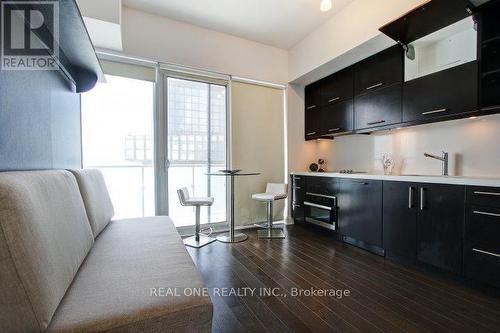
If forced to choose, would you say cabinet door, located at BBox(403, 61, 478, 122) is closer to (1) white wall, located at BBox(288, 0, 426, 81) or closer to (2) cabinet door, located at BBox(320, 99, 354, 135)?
(1) white wall, located at BBox(288, 0, 426, 81)

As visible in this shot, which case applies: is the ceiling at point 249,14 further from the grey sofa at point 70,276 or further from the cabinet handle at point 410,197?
the grey sofa at point 70,276

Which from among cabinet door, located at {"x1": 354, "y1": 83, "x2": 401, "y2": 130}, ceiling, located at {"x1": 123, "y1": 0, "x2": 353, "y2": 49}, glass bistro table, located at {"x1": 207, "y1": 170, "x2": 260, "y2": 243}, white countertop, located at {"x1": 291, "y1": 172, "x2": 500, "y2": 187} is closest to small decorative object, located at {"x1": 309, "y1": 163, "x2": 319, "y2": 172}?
cabinet door, located at {"x1": 354, "y1": 83, "x2": 401, "y2": 130}

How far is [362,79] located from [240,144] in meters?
1.94

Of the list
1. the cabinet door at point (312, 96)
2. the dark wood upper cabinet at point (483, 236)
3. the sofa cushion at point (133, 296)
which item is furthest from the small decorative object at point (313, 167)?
the sofa cushion at point (133, 296)

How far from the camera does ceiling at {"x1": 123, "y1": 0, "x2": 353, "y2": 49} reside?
2.78 metres

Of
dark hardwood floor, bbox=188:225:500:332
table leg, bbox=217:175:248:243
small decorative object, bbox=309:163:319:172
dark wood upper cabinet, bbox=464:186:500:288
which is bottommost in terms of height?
dark hardwood floor, bbox=188:225:500:332

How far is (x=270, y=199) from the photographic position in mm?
3215

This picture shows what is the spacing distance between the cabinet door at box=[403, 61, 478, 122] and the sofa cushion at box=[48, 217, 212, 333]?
2.67m

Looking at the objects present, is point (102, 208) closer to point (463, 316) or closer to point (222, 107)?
point (222, 107)

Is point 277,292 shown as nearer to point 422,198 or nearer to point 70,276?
point 70,276

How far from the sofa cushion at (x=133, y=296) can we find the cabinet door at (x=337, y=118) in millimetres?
2839

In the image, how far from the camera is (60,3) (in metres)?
1.10

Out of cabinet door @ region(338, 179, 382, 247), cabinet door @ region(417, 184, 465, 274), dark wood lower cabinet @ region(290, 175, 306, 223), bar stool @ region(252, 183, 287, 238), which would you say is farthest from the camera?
dark wood lower cabinet @ region(290, 175, 306, 223)

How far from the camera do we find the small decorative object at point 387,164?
3.08 metres
